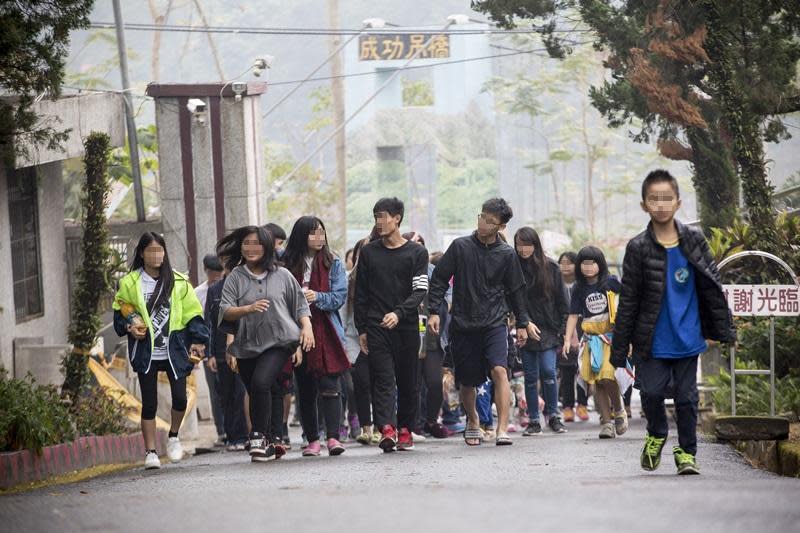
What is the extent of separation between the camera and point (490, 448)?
41.9ft

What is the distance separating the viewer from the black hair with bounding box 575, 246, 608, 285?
14.0 m

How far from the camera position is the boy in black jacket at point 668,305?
907cm

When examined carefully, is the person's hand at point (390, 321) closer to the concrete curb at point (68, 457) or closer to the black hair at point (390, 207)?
the black hair at point (390, 207)

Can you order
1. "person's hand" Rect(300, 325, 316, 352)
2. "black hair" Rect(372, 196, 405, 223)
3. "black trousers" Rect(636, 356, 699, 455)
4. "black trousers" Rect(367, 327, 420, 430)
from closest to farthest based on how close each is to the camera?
"black trousers" Rect(636, 356, 699, 455)
"person's hand" Rect(300, 325, 316, 352)
"black hair" Rect(372, 196, 405, 223)
"black trousers" Rect(367, 327, 420, 430)

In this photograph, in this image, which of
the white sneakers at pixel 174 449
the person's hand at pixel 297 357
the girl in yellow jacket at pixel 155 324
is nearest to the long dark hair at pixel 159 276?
the girl in yellow jacket at pixel 155 324

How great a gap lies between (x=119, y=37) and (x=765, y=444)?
14.8 m

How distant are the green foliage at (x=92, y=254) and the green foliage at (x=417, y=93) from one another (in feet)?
139

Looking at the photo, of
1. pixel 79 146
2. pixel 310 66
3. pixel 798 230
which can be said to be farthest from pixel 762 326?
pixel 310 66

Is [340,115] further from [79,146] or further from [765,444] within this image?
[765,444]

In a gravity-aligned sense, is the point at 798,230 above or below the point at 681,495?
above

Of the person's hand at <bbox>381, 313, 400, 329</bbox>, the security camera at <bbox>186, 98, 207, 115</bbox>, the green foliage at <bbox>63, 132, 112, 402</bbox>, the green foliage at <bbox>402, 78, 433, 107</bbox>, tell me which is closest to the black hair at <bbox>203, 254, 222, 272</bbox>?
the green foliage at <bbox>63, 132, 112, 402</bbox>

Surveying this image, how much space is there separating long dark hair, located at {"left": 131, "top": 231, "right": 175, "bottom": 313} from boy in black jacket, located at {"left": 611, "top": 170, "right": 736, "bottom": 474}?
4.39 metres

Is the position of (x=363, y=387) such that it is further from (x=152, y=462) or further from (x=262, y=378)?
(x=152, y=462)

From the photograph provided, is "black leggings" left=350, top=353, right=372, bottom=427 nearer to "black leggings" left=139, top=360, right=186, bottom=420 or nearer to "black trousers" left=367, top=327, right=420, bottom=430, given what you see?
"black trousers" left=367, top=327, right=420, bottom=430
